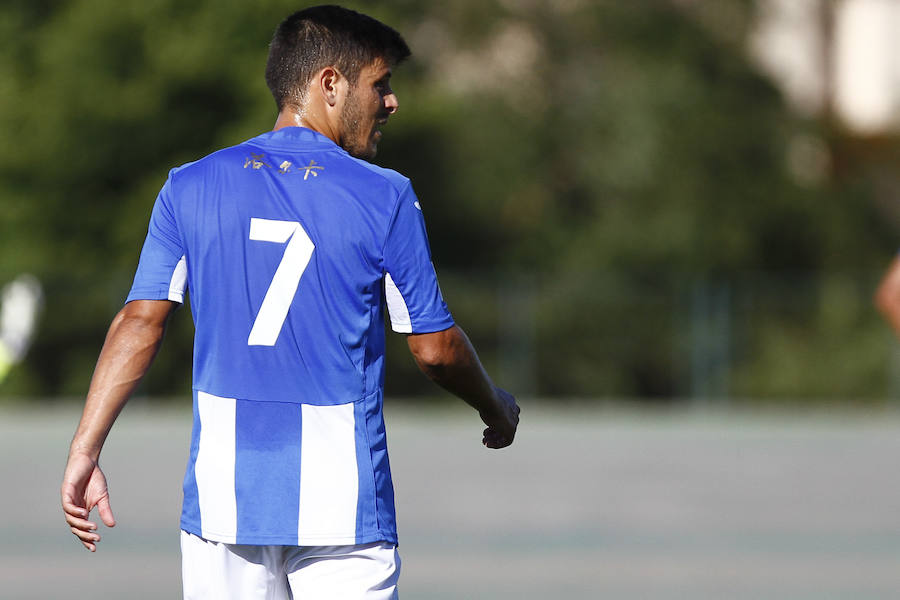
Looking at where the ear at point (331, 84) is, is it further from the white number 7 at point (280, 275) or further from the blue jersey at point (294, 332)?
the white number 7 at point (280, 275)

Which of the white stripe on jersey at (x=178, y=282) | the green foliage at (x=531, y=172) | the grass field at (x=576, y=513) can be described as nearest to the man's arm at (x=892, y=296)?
the white stripe on jersey at (x=178, y=282)

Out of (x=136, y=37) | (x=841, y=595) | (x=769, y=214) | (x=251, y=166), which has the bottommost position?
(x=841, y=595)

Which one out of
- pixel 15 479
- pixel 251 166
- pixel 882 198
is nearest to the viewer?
pixel 251 166

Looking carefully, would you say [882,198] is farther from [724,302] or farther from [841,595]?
[841,595]

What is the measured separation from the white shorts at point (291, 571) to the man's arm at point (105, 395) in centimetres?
22

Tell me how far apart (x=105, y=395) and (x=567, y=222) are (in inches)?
845

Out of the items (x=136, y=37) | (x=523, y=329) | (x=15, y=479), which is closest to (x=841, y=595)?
(x=15, y=479)

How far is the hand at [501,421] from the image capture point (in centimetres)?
302

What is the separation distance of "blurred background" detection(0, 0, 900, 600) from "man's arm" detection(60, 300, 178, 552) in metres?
8.91

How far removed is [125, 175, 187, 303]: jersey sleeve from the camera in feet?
9.47

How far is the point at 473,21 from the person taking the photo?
83.6 ft

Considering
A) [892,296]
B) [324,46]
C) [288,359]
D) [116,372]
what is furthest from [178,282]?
[892,296]

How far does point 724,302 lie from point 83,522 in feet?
59.9

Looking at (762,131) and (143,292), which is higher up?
(762,131)
